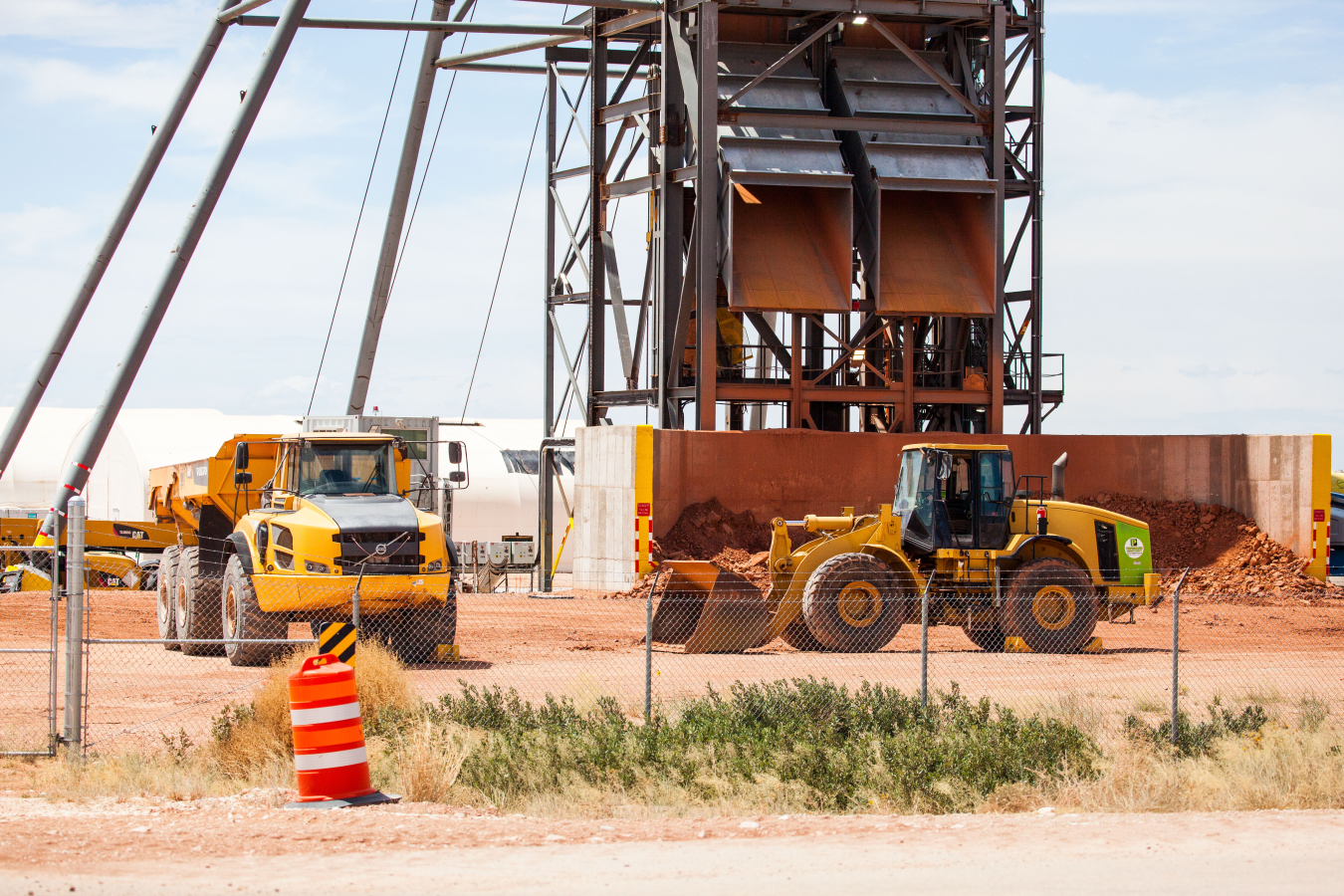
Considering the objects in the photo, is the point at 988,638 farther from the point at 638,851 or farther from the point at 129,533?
the point at 129,533

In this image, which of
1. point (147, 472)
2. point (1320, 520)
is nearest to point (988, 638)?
point (1320, 520)

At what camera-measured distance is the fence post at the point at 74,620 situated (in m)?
11.4

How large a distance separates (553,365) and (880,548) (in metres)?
16.1

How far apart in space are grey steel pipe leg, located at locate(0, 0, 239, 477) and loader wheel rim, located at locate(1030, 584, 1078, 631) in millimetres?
15635

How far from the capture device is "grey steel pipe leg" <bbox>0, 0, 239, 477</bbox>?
23391 millimetres

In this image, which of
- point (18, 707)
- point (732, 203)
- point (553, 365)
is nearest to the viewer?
point (18, 707)

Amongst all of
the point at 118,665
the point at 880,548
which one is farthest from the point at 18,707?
the point at 880,548

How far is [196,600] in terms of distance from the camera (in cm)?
1923

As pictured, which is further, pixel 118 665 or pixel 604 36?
pixel 604 36

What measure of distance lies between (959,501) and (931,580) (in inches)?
46.1

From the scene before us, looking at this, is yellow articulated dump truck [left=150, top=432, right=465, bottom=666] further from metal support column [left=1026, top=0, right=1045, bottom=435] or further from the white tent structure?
the white tent structure

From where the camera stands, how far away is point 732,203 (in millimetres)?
28641

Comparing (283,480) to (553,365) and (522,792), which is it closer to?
(522,792)

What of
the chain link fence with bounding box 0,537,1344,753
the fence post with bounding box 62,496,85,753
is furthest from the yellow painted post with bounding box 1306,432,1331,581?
the fence post with bounding box 62,496,85,753
